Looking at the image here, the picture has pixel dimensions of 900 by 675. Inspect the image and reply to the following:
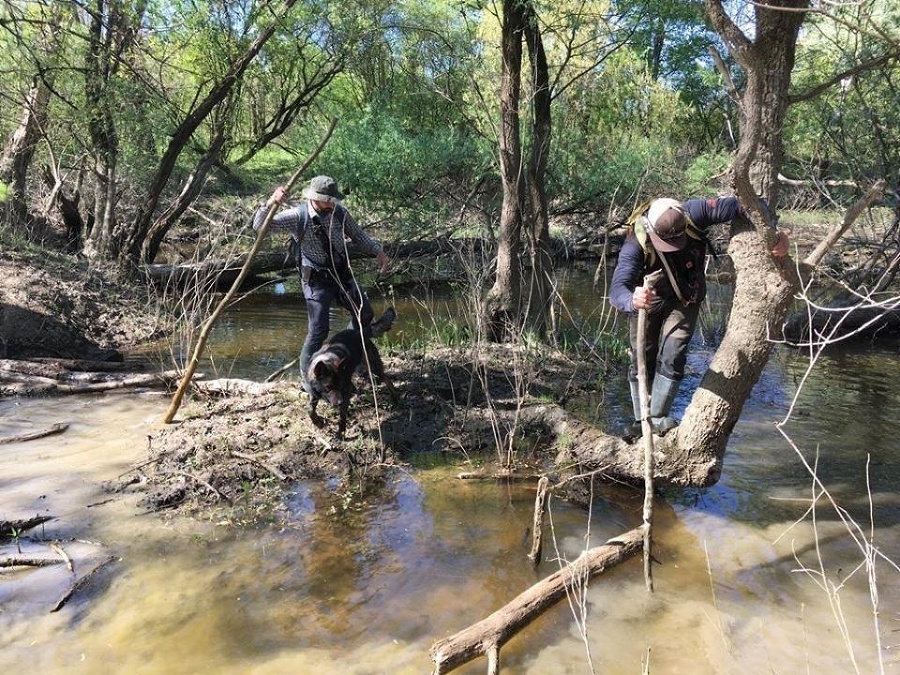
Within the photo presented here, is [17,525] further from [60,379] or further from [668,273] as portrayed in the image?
[668,273]

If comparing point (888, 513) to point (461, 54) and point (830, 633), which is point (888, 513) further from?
point (461, 54)

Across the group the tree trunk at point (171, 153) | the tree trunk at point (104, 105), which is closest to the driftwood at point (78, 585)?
the tree trunk at point (104, 105)

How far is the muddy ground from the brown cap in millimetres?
1694

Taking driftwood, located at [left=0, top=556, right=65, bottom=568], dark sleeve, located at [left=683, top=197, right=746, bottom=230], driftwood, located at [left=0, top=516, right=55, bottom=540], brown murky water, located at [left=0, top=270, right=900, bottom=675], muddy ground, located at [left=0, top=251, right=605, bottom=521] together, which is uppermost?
dark sleeve, located at [left=683, top=197, right=746, bottom=230]

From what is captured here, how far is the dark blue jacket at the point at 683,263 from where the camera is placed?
426 centimetres

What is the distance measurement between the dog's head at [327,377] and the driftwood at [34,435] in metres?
2.39

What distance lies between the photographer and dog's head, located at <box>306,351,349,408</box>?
5188mm

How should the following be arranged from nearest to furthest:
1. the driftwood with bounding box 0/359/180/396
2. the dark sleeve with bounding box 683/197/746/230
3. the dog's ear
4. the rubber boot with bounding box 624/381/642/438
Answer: the dark sleeve with bounding box 683/197/746/230 < the rubber boot with bounding box 624/381/642/438 < the dog's ear < the driftwood with bounding box 0/359/180/396

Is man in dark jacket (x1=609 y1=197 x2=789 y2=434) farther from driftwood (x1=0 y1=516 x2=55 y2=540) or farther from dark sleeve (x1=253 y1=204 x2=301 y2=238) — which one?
driftwood (x1=0 y1=516 x2=55 y2=540)

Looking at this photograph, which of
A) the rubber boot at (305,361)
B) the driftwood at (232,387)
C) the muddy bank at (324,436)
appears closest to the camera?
the muddy bank at (324,436)

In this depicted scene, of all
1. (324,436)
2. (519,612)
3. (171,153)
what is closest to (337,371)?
(324,436)

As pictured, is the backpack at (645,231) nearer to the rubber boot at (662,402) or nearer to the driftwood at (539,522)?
the rubber boot at (662,402)

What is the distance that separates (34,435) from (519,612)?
4615 mm

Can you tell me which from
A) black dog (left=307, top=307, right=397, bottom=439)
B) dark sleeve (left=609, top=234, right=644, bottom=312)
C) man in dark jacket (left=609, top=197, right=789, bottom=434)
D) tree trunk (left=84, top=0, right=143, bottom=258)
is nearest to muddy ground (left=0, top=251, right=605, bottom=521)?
black dog (left=307, top=307, right=397, bottom=439)
